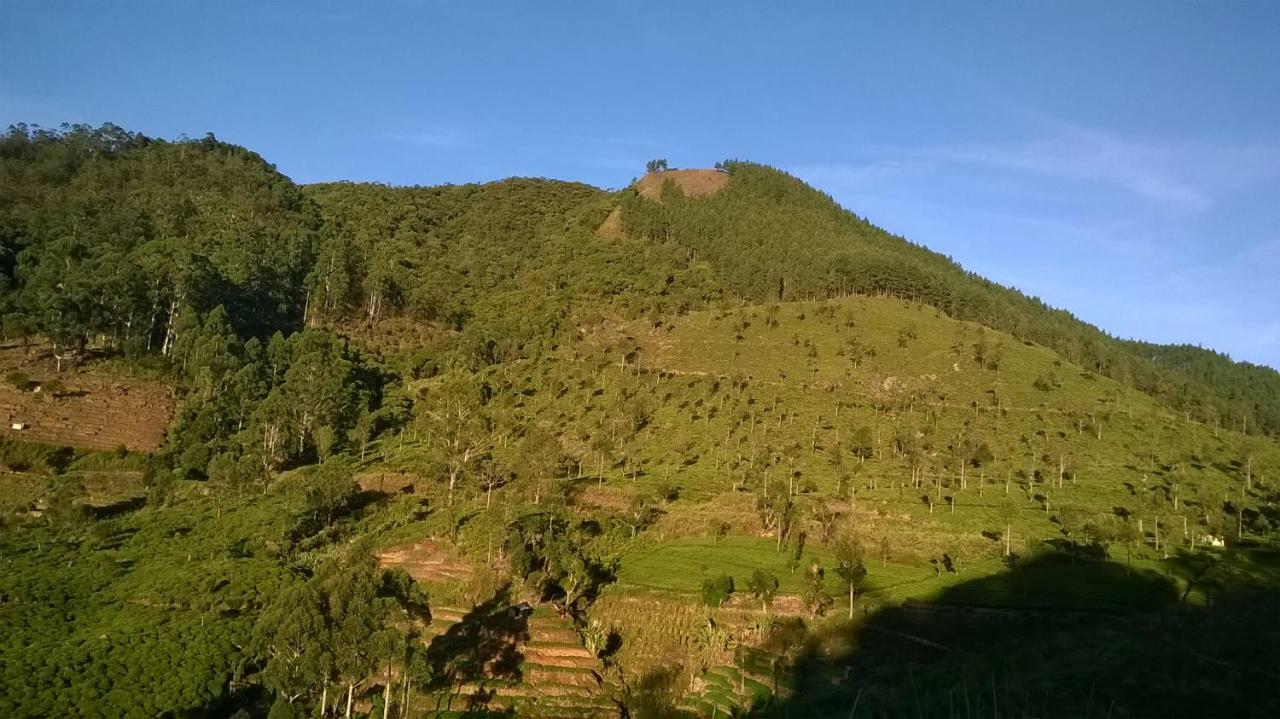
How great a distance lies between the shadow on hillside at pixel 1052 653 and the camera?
722 inches

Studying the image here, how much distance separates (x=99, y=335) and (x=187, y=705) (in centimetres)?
5892

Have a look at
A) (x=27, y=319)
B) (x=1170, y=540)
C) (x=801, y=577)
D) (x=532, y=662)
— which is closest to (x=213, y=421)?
(x=27, y=319)

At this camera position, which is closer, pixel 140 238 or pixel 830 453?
pixel 830 453

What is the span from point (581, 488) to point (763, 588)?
2231 centimetres

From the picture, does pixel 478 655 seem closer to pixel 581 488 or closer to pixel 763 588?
pixel 763 588

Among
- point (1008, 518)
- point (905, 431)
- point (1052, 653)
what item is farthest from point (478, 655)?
point (905, 431)

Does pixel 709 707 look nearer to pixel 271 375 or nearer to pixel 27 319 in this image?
pixel 271 375

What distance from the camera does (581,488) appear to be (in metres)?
57.1

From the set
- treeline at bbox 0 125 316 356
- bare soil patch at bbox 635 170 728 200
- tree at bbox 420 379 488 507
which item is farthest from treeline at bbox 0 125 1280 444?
tree at bbox 420 379 488 507

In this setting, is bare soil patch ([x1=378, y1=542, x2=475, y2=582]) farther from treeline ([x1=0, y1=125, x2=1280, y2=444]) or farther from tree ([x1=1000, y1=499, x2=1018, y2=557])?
treeline ([x1=0, y1=125, x2=1280, y2=444])

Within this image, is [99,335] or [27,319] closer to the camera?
[27,319]

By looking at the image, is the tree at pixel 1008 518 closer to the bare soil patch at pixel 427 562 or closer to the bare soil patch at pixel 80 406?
the bare soil patch at pixel 427 562

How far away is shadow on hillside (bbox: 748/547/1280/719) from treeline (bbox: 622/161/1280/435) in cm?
7136

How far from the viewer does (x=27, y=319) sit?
67.9 metres
